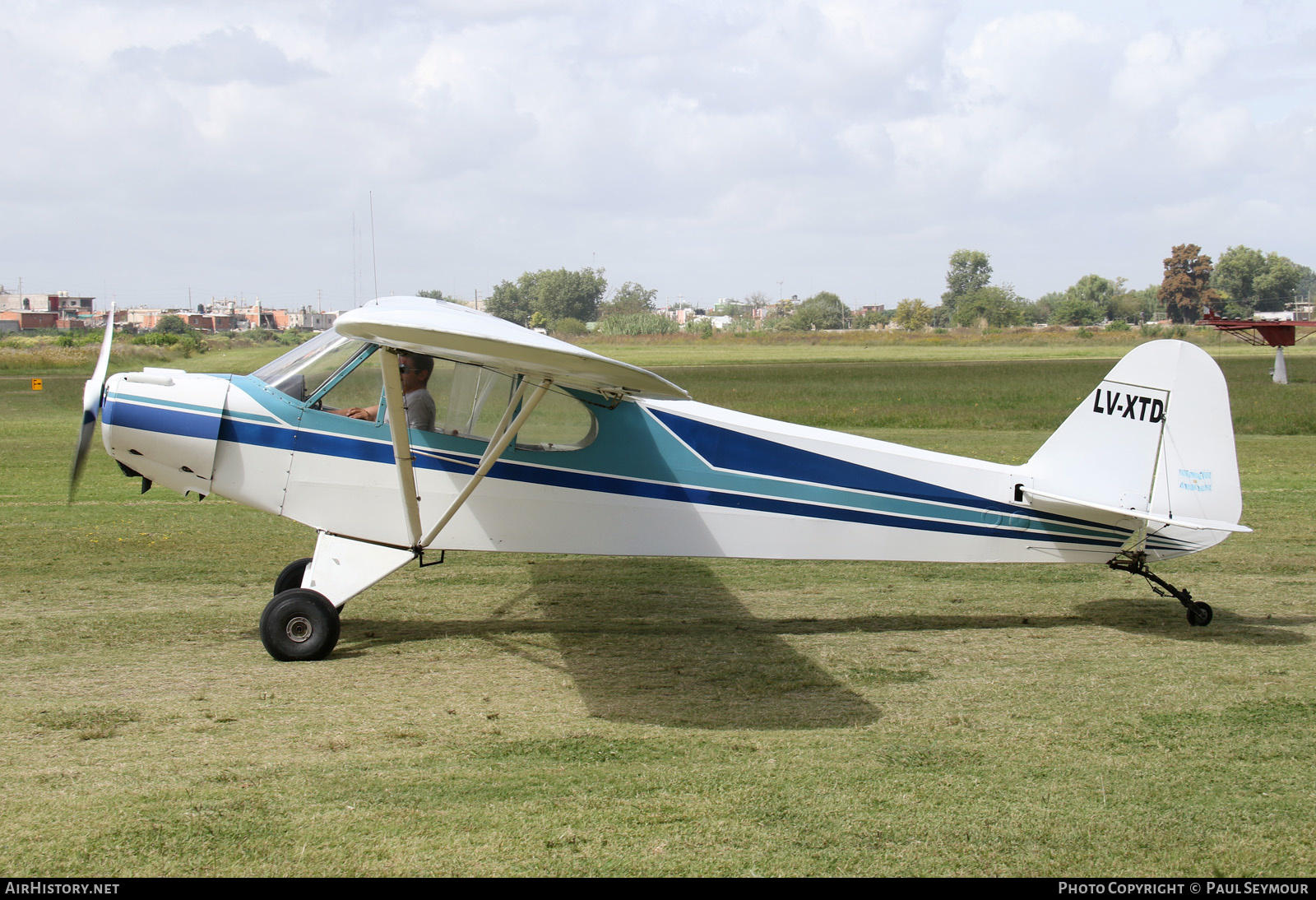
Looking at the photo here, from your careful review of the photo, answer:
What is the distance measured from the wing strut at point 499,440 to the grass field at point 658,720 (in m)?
0.94

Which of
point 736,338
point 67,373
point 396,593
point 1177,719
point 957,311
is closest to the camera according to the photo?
point 1177,719

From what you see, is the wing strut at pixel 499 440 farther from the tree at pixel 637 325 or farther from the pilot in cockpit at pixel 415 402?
the tree at pixel 637 325

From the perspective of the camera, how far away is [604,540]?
22.3 feet

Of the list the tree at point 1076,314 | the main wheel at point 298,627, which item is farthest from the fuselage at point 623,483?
the tree at point 1076,314

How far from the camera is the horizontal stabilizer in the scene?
6914mm

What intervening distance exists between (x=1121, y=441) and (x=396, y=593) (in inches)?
230

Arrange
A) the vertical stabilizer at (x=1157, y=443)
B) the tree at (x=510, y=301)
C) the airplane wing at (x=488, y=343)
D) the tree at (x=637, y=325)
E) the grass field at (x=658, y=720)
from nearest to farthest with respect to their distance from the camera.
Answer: the grass field at (x=658, y=720), the airplane wing at (x=488, y=343), the vertical stabilizer at (x=1157, y=443), the tree at (x=510, y=301), the tree at (x=637, y=325)

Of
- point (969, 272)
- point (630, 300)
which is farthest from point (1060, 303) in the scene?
point (630, 300)

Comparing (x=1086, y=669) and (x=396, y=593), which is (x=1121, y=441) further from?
(x=396, y=593)

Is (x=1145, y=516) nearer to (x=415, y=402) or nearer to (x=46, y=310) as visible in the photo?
(x=415, y=402)

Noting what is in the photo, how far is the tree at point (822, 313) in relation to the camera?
124125 millimetres

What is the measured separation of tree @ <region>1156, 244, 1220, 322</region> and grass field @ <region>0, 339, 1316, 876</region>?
465ft

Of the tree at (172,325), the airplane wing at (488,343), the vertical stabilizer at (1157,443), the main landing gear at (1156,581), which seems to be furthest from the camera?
the tree at (172,325)

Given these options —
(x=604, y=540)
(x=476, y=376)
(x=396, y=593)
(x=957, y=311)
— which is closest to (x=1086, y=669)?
(x=604, y=540)
